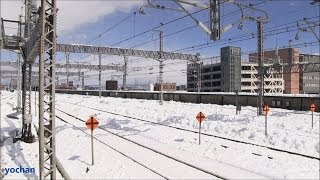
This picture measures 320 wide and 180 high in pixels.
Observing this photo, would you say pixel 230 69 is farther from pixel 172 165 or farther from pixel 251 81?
pixel 172 165

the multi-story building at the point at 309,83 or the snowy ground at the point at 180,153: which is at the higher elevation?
the multi-story building at the point at 309,83

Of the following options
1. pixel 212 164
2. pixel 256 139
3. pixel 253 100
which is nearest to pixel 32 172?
pixel 212 164

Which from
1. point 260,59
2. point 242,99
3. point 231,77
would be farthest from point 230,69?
point 260,59

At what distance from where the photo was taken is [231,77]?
115 m

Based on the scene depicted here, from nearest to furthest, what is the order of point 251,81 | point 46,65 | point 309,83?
point 46,65, point 251,81, point 309,83

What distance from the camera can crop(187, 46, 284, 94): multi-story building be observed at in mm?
116125

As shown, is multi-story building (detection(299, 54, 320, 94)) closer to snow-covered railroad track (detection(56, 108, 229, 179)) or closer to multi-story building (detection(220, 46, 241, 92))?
multi-story building (detection(220, 46, 241, 92))

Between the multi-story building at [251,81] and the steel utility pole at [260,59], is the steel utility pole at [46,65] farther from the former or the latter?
the multi-story building at [251,81]

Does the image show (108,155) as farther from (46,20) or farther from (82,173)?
(46,20)

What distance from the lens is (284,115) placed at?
31.0m

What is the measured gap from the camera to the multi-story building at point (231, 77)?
11612 cm

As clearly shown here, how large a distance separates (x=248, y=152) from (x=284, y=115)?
55.4 ft

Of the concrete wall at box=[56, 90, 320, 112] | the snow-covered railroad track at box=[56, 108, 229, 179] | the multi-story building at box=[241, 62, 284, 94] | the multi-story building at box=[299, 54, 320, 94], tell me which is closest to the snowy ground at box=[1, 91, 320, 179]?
the snow-covered railroad track at box=[56, 108, 229, 179]

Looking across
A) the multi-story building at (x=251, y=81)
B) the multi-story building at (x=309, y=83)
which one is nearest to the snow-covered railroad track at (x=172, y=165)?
the multi-story building at (x=251, y=81)
